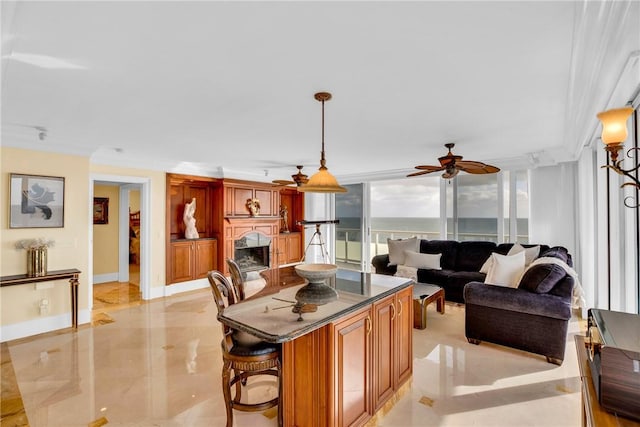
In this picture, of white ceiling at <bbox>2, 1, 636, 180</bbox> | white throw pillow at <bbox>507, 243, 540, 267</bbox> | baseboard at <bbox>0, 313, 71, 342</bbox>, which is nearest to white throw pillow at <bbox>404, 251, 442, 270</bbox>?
white throw pillow at <bbox>507, 243, 540, 267</bbox>

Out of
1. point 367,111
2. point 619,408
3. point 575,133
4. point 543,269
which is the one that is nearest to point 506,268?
point 543,269

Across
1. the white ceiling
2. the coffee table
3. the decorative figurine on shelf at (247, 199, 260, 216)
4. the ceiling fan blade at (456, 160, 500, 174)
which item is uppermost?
the white ceiling

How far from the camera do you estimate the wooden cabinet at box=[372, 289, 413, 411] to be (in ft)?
7.09

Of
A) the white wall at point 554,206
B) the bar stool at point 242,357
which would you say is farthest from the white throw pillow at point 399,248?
the bar stool at point 242,357

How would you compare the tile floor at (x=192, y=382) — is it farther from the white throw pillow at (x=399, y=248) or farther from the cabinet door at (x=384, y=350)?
the white throw pillow at (x=399, y=248)

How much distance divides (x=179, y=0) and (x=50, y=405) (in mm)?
2942

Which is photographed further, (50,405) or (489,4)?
(50,405)

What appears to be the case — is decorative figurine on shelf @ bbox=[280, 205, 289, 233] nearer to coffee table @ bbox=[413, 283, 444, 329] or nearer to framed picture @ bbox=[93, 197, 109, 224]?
framed picture @ bbox=[93, 197, 109, 224]

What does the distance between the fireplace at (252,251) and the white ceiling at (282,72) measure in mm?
2855

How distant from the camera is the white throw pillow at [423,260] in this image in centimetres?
542

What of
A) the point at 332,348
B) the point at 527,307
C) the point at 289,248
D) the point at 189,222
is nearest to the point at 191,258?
the point at 189,222

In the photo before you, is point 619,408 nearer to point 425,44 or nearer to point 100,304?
point 425,44

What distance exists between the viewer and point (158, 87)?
234cm

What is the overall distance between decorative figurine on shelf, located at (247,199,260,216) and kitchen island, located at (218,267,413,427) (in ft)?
14.4
